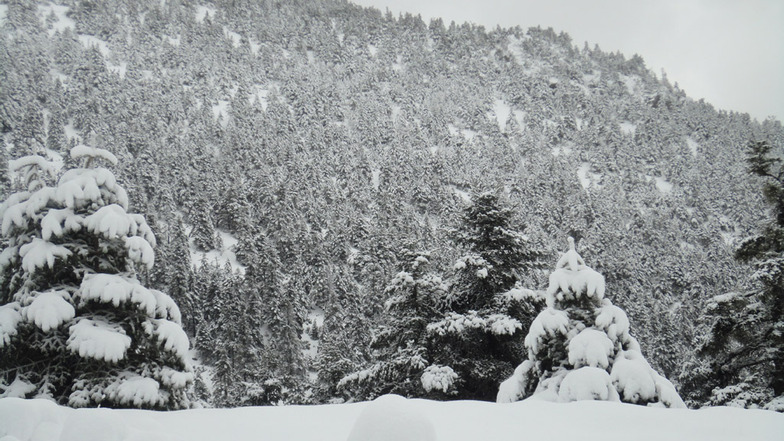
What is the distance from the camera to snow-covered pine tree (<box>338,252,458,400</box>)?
1173 cm

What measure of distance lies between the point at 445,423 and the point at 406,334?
7845mm

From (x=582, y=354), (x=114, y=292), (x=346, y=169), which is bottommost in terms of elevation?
(x=582, y=354)

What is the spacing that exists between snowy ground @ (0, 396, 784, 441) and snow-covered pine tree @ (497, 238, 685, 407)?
4.24 ft

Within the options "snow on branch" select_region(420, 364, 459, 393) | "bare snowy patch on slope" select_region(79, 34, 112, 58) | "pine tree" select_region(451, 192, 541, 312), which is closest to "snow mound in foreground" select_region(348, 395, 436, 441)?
"snow on branch" select_region(420, 364, 459, 393)

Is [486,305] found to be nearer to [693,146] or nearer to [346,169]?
[346,169]

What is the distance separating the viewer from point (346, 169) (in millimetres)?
94625

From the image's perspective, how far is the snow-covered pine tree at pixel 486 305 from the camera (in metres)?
11.2

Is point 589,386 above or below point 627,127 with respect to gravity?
below

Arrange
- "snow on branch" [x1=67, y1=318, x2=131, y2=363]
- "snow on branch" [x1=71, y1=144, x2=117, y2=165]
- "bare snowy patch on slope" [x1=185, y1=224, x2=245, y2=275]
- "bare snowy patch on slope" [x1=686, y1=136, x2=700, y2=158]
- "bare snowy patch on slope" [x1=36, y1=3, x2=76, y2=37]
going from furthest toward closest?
"bare snowy patch on slope" [x1=686, y1=136, x2=700, y2=158] < "bare snowy patch on slope" [x1=36, y1=3, x2=76, y2=37] < "bare snowy patch on slope" [x1=185, y1=224, x2=245, y2=275] < "snow on branch" [x1=71, y1=144, x2=117, y2=165] < "snow on branch" [x1=67, y1=318, x2=131, y2=363]

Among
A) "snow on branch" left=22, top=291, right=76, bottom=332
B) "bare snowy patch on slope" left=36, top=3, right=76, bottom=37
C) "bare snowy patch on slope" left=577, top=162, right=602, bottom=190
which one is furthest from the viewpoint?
"bare snowy patch on slope" left=36, top=3, right=76, bottom=37

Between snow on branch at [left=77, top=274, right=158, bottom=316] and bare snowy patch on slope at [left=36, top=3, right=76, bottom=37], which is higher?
bare snowy patch on slope at [left=36, top=3, right=76, bottom=37]

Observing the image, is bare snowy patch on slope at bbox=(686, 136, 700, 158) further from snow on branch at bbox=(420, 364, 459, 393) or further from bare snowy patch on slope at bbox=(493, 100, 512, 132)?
snow on branch at bbox=(420, 364, 459, 393)

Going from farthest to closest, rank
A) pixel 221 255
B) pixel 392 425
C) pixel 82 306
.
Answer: pixel 221 255
pixel 82 306
pixel 392 425

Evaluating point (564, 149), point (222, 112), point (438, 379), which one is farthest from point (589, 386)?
point (564, 149)
